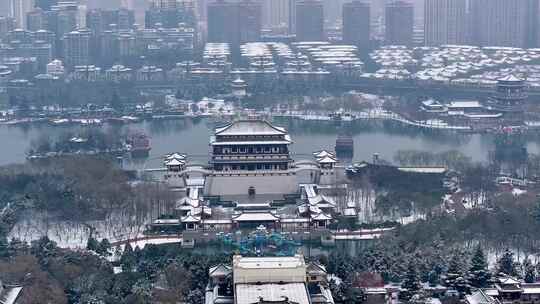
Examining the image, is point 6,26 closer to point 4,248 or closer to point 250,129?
point 250,129

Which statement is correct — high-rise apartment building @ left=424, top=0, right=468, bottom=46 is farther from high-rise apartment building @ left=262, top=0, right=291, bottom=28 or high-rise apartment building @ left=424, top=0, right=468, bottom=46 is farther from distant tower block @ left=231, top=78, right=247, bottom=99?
distant tower block @ left=231, top=78, right=247, bottom=99

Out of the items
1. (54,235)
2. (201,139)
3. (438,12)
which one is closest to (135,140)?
(201,139)

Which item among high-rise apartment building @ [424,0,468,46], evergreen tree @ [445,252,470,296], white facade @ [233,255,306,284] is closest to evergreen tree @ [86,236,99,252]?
white facade @ [233,255,306,284]

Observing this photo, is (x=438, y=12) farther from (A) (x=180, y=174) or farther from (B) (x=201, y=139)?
(A) (x=180, y=174)

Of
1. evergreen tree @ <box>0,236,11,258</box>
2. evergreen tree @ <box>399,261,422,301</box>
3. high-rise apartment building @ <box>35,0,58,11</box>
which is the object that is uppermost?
high-rise apartment building @ <box>35,0,58,11</box>

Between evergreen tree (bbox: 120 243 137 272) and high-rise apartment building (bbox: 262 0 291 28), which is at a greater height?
high-rise apartment building (bbox: 262 0 291 28)

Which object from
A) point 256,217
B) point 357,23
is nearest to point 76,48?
point 357,23
